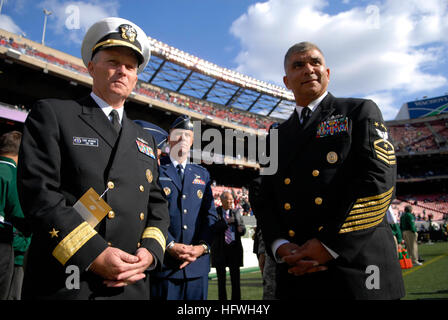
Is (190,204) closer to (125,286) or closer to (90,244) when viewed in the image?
(125,286)

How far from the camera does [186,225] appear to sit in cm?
275

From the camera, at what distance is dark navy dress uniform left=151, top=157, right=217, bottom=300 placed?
2588 mm

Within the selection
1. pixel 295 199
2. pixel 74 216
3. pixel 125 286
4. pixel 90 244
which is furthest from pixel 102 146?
pixel 295 199

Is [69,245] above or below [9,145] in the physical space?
below

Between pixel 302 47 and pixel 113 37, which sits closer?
pixel 113 37

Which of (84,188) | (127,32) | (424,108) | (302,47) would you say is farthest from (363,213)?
(424,108)

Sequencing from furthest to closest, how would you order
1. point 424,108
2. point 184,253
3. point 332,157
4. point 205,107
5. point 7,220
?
1. point 424,108
2. point 205,107
3. point 7,220
4. point 184,253
5. point 332,157

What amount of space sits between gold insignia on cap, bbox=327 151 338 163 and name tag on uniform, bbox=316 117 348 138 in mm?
124

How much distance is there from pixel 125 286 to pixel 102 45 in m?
1.29

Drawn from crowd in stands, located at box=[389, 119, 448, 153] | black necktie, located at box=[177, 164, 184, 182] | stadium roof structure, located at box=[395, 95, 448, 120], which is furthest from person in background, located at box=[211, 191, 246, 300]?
stadium roof structure, located at box=[395, 95, 448, 120]

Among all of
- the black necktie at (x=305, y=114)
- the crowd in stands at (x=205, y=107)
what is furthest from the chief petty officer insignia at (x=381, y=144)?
the crowd in stands at (x=205, y=107)

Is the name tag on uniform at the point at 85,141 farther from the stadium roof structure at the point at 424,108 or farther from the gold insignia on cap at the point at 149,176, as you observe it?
the stadium roof structure at the point at 424,108

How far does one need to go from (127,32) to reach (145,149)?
688mm

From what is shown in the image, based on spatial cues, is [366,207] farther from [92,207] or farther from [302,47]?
[92,207]
